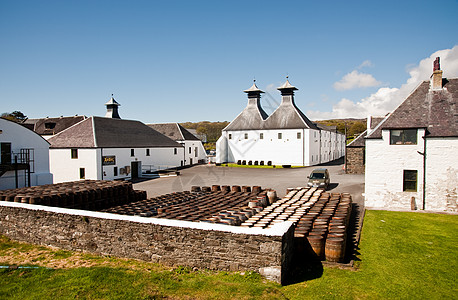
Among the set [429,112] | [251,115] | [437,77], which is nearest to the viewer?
[429,112]

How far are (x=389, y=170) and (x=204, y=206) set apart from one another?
10490mm

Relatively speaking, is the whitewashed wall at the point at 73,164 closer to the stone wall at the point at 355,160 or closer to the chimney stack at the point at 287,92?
the stone wall at the point at 355,160

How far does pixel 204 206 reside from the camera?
47.0 ft

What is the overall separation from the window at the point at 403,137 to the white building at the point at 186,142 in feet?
105

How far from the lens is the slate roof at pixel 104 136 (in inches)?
1235

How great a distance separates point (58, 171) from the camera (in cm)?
3172

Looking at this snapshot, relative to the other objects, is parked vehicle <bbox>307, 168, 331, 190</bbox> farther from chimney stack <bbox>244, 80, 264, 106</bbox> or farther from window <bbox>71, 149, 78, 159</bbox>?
chimney stack <bbox>244, 80, 264, 106</bbox>

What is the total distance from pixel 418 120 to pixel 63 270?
17.9 m

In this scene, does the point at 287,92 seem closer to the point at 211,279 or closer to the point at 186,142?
the point at 186,142

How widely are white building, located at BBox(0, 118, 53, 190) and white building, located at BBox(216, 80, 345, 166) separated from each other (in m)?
29.2

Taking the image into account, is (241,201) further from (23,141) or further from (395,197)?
(23,141)

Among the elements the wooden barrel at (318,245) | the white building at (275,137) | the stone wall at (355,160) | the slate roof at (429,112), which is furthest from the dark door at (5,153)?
the white building at (275,137)

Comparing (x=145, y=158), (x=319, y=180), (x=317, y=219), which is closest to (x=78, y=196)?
(x=317, y=219)

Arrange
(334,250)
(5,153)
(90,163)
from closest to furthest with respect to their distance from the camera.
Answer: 1. (334,250)
2. (5,153)
3. (90,163)
